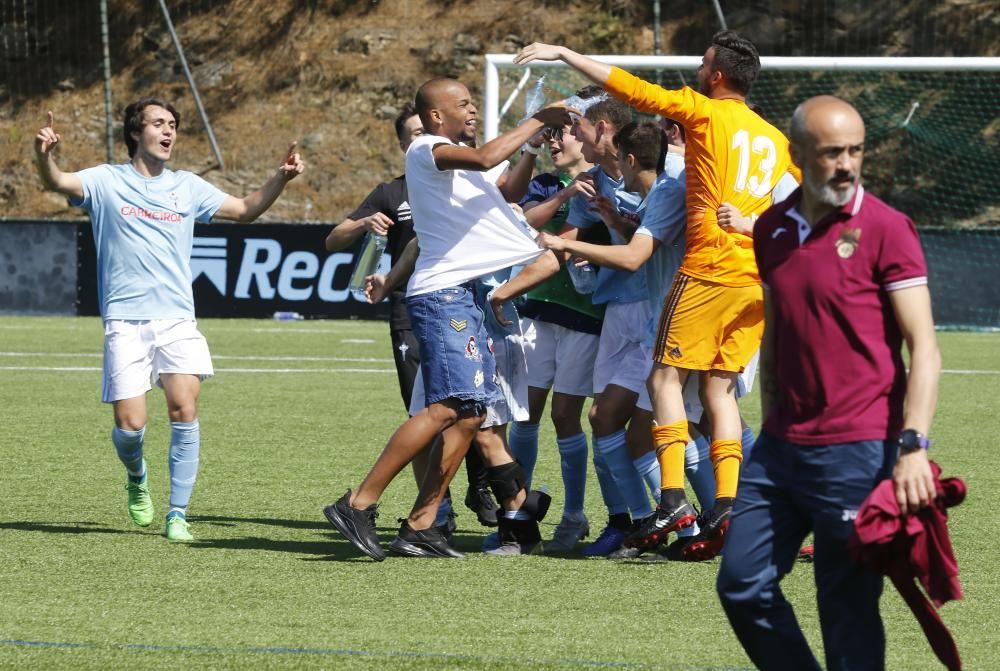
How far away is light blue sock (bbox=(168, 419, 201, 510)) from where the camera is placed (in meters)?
7.34

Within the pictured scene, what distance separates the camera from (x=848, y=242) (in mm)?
3863

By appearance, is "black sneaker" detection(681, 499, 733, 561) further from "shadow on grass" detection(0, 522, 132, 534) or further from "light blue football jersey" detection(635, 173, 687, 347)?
"shadow on grass" detection(0, 522, 132, 534)

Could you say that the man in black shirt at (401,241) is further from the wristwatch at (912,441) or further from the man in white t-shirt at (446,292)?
the wristwatch at (912,441)

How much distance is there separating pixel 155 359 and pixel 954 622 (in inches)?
150

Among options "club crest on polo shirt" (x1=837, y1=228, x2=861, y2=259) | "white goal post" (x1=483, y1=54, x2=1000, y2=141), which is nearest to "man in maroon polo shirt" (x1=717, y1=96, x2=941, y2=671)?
"club crest on polo shirt" (x1=837, y1=228, x2=861, y2=259)

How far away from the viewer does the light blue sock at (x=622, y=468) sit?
7059 millimetres

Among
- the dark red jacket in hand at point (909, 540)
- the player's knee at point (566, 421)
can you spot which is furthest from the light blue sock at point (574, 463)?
the dark red jacket in hand at point (909, 540)

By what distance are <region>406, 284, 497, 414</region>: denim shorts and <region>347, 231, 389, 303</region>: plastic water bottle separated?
1119mm

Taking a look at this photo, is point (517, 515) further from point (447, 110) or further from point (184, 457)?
point (447, 110)

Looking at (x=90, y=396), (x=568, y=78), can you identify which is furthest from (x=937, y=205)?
(x=90, y=396)

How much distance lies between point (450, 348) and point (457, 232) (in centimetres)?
50

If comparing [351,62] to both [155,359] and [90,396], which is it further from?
[155,359]

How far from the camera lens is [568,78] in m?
18.4

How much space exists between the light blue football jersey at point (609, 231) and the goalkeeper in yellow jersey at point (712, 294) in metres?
0.59
